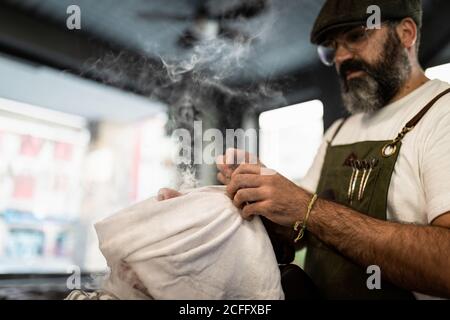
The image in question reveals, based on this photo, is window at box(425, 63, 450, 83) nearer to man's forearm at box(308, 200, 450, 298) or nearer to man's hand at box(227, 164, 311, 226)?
man's forearm at box(308, 200, 450, 298)

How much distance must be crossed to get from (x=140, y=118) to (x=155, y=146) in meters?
0.10

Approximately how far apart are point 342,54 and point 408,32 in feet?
0.81

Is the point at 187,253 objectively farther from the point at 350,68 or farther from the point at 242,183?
the point at 350,68

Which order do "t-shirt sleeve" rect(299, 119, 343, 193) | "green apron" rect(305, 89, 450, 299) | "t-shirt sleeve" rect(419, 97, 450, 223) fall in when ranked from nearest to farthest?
1. "t-shirt sleeve" rect(419, 97, 450, 223)
2. "green apron" rect(305, 89, 450, 299)
3. "t-shirt sleeve" rect(299, 119, 343, 193)

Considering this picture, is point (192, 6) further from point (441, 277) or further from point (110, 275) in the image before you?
point (441, 277)

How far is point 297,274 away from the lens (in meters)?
1.06

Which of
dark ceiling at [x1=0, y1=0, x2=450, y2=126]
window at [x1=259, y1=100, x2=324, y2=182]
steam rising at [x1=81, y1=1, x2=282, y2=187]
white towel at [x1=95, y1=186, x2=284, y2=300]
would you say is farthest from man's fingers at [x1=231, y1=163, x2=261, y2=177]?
dark ceiling at [x1=0, y1=0, x2=450, y2=126]

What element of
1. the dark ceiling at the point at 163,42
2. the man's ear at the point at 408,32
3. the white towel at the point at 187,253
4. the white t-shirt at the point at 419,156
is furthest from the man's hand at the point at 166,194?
the man's ear at the point at 408,32

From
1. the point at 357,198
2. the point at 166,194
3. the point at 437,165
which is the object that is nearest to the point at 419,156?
the point at 437,165

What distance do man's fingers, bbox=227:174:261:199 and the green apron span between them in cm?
27

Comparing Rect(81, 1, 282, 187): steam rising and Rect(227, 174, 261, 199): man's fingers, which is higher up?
Rect(81, 1, 282, 187): steam rising

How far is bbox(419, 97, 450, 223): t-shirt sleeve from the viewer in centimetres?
101

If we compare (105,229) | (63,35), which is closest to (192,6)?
(63,35)

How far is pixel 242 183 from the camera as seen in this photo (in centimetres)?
95
